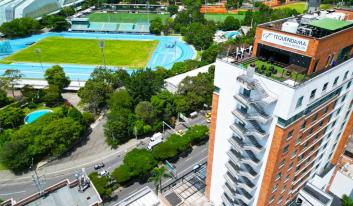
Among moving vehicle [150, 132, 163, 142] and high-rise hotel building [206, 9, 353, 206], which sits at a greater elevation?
high-rise hotel building [206, 9, 353, 206]

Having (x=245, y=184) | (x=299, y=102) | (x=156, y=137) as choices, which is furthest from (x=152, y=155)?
(x=299, y=102)

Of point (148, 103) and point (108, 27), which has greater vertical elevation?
point (108, 27)

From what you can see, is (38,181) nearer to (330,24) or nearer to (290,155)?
(290,155)

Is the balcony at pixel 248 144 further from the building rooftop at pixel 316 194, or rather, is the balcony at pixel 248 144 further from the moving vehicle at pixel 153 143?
the moving vehicle at pixel 153 143

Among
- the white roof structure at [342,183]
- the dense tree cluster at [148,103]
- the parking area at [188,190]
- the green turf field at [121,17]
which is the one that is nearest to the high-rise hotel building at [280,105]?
the parking area at [188,190]

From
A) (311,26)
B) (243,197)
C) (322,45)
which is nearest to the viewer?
(322,45)

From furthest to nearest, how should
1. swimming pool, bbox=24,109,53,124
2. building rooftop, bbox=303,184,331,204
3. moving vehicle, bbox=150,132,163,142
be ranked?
swimming pool, bbox=24,109,53,124 < moving vehicle, bbox=150,132,163,142 < building rooftop, bbox=303,184,331,204

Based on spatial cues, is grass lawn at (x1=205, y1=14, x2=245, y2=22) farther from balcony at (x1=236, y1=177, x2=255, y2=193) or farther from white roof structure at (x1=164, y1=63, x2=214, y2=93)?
balcony at (x1=236, y1=177, x2=255, y2=193)

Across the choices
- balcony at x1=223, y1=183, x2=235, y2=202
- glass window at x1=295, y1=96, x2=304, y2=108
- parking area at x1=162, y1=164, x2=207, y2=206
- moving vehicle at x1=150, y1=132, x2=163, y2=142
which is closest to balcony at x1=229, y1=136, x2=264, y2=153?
glass window at x1=295, y1=96, x2=304, y2=108
